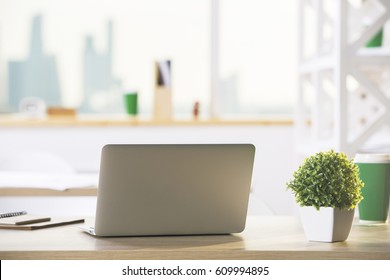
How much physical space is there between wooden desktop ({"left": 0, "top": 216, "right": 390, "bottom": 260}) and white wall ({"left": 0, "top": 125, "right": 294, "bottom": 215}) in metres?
3.25

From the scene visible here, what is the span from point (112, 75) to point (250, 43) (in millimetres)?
962

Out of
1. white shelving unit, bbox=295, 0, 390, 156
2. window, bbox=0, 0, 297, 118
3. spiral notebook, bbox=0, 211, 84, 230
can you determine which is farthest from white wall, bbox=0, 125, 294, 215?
spiral notebook, bbox=0, 211, 84, 230

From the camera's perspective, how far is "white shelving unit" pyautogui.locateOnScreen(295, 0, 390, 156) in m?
3.19

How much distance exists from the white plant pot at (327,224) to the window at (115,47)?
12.0 ft

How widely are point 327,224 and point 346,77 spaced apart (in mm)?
1659

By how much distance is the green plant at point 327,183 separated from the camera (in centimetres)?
163

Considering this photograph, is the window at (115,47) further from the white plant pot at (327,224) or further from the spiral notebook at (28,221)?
the white plant pot at (327,224)

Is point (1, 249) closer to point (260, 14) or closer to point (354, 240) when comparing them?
point (354, 240)

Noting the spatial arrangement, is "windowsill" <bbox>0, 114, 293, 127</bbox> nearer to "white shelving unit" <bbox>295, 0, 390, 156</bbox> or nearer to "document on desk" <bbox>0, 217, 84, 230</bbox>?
"white shelving unit" <bbox>295, 0, 390, 156</bbox>

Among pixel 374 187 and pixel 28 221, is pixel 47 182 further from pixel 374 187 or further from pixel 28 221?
pixel 374 187

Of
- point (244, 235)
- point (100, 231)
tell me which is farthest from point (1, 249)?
point (244, 235)

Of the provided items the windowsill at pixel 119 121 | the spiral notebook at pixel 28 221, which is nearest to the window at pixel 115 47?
the windowsill at pixel 119 121

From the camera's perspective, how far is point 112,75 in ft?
17.2

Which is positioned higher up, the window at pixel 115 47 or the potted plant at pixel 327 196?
the window at pixel 115 47
